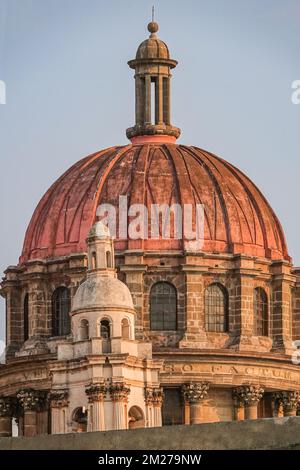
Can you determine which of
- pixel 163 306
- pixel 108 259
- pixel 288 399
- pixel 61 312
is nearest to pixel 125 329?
pixel 108 259

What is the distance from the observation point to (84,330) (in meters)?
112

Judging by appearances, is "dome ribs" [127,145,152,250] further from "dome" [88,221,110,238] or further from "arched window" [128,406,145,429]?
"arched window" [128,406,145,429]

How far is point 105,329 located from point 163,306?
9856 mm

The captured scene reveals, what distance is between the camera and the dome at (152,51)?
12400 cm

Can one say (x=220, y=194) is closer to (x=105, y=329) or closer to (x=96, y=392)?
(x=105, y=329)

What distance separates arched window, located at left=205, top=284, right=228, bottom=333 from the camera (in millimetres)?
121312

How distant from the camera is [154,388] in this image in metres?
112

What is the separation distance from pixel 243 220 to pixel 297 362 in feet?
21.6

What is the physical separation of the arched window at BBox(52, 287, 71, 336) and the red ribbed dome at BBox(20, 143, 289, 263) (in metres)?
1.67

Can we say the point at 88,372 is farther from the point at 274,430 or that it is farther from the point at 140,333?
the point at 274,430
